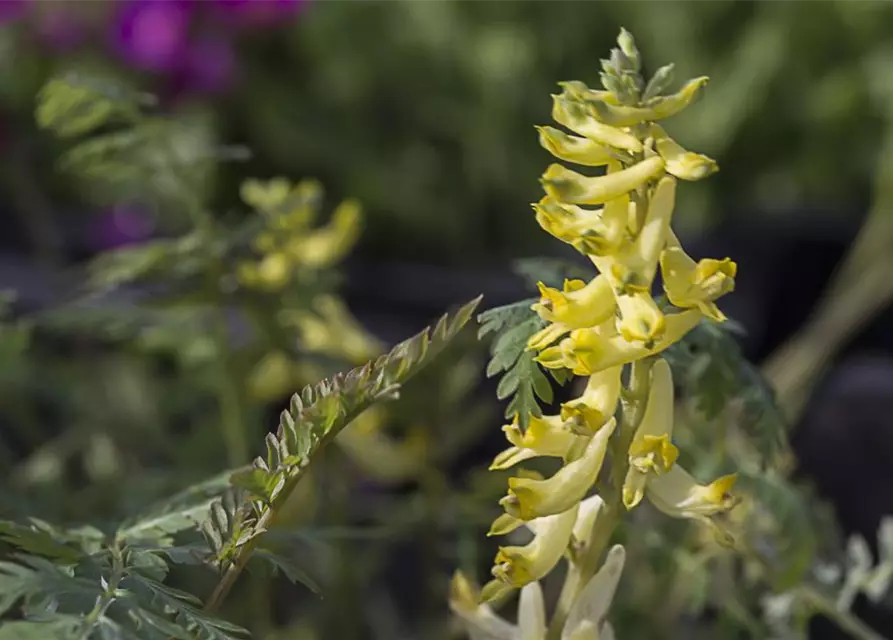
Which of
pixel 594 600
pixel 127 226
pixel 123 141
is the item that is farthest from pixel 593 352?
pixel 127 226

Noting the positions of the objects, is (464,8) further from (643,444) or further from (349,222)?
(643,444)

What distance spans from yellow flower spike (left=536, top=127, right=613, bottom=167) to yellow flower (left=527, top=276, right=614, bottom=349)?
0.06 meters

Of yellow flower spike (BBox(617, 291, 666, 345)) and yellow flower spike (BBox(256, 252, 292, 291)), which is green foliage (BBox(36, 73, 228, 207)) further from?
yellow flower spike (BBox(617, 291, 666, 345))

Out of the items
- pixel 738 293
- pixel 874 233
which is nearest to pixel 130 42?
pixel 738 293

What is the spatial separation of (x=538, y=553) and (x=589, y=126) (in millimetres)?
205

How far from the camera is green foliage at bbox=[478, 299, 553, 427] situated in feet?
1.69

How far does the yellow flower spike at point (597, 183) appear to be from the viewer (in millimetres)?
470

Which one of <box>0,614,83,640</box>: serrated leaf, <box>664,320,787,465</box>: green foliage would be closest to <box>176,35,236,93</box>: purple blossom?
<box>664,320,787,465</box>: green foliage

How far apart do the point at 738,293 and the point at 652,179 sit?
1579 mm

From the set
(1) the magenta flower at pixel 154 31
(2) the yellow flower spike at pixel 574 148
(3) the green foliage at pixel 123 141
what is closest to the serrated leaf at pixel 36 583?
(2) the yellow flower spike at pixel 574 148

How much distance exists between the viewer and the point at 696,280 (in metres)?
0.48

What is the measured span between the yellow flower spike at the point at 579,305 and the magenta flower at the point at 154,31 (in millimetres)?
1356

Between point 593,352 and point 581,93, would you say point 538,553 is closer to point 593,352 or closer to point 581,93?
point 593,352

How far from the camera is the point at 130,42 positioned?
5.96ft
